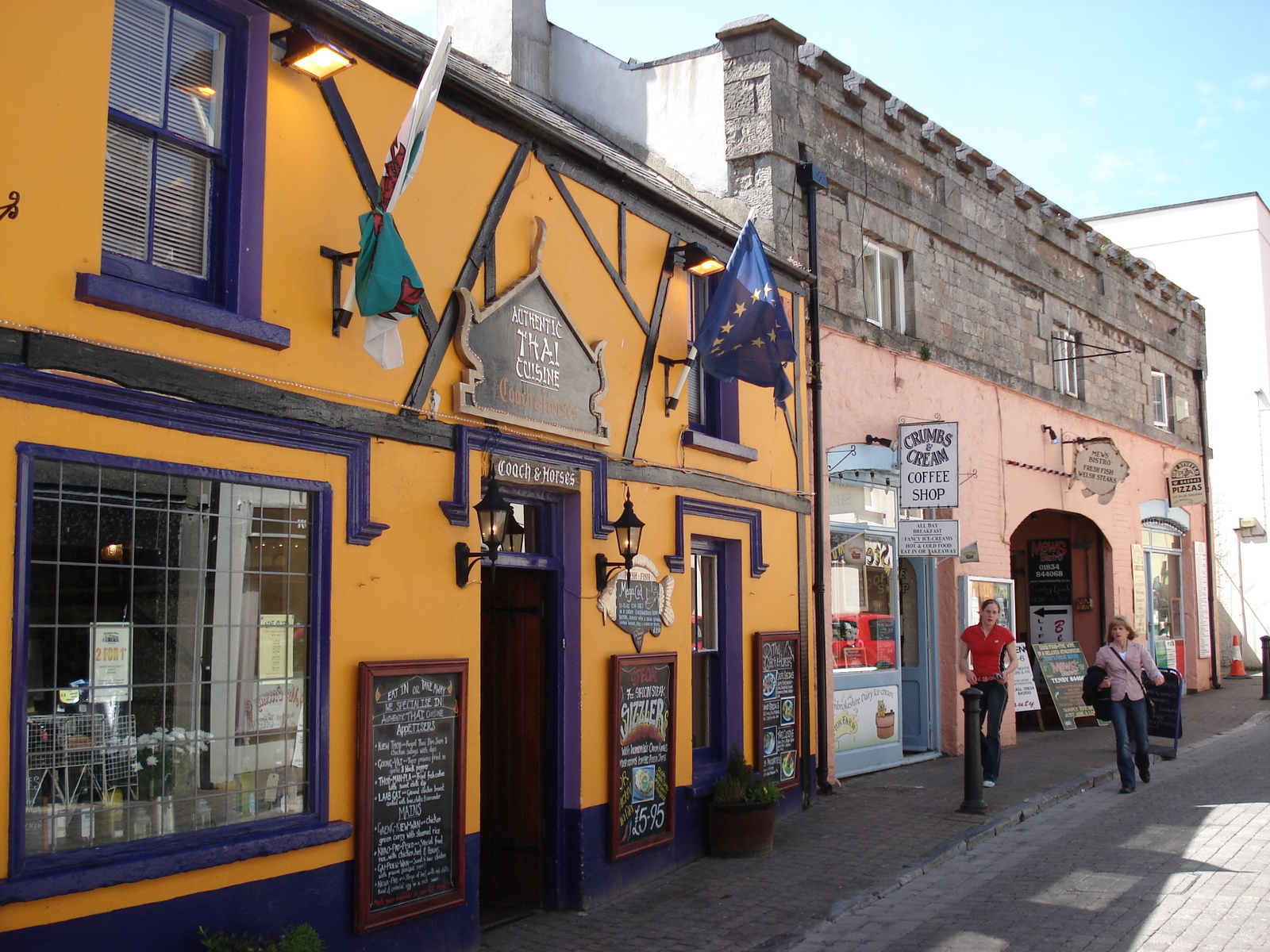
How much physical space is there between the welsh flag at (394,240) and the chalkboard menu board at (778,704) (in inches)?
199

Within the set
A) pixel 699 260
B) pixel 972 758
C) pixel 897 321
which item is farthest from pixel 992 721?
pixel 699 260

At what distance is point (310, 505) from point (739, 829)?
14.6ft

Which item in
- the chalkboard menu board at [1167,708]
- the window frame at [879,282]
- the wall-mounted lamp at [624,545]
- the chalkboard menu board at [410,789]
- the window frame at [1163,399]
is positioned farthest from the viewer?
the window frame at [1163,399]

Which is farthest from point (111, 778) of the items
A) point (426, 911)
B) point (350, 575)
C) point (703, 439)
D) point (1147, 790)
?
point (1147, 790)

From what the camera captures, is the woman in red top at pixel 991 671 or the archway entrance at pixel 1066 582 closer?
the woman in red top at pixel 991 671

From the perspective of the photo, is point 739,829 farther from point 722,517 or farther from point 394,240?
point 394,240

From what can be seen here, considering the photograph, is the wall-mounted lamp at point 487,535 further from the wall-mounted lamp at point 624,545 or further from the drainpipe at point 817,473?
the drainpipe at point 817,473

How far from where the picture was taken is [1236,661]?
78.5ft

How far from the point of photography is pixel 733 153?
37.4 feet

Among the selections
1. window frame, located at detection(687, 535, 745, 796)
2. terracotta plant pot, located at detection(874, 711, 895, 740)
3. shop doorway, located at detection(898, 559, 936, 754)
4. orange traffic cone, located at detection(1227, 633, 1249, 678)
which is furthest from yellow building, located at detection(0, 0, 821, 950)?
orange traffic cone, located at detection(1227, 633, 1249, 678)

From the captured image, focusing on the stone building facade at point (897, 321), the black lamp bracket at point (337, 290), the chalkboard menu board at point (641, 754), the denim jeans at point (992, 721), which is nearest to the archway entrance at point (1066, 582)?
the stone building facade at point (897, 321)

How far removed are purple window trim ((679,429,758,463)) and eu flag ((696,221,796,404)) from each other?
0.51m

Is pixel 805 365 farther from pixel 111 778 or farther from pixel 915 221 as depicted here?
pixel 111 778

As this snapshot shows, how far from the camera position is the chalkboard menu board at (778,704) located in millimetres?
9758
